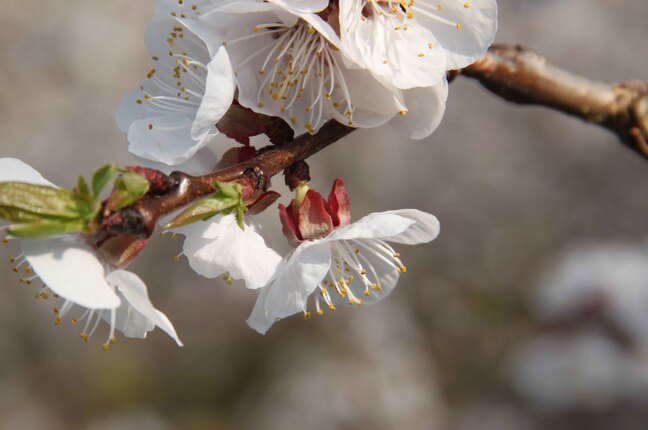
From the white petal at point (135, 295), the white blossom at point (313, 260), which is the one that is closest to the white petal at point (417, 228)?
the white blossom at point (313, 260)

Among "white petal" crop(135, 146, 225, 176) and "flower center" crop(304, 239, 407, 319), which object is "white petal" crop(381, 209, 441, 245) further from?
"white petal" crop(135, 146, 225, 176)

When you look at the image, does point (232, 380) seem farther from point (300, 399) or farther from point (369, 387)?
point (369, 387)

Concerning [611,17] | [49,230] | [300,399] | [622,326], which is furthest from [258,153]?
[611,17]

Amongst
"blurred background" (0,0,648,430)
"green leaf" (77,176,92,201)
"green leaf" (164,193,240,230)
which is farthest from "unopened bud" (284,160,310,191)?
"blurred background" (0,0,648,430)

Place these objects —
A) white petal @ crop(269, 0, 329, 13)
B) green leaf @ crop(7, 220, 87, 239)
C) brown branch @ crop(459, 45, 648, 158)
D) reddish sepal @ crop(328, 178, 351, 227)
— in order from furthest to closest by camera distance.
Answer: brown branch @ crop(459, 45, 648, 158), reddish sepal @ crop(328, 178, 351, 227), white petal @ crop(269, 0, 329, 13), green leaf @ crop(7, 220, 87, 239)

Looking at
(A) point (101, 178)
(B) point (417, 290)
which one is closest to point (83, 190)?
(A) point (101, 178)

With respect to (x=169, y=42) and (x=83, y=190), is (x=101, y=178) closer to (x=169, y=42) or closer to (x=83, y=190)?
(x=83, y=190)

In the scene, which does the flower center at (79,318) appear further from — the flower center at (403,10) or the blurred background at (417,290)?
the blurred background at (417,290)
